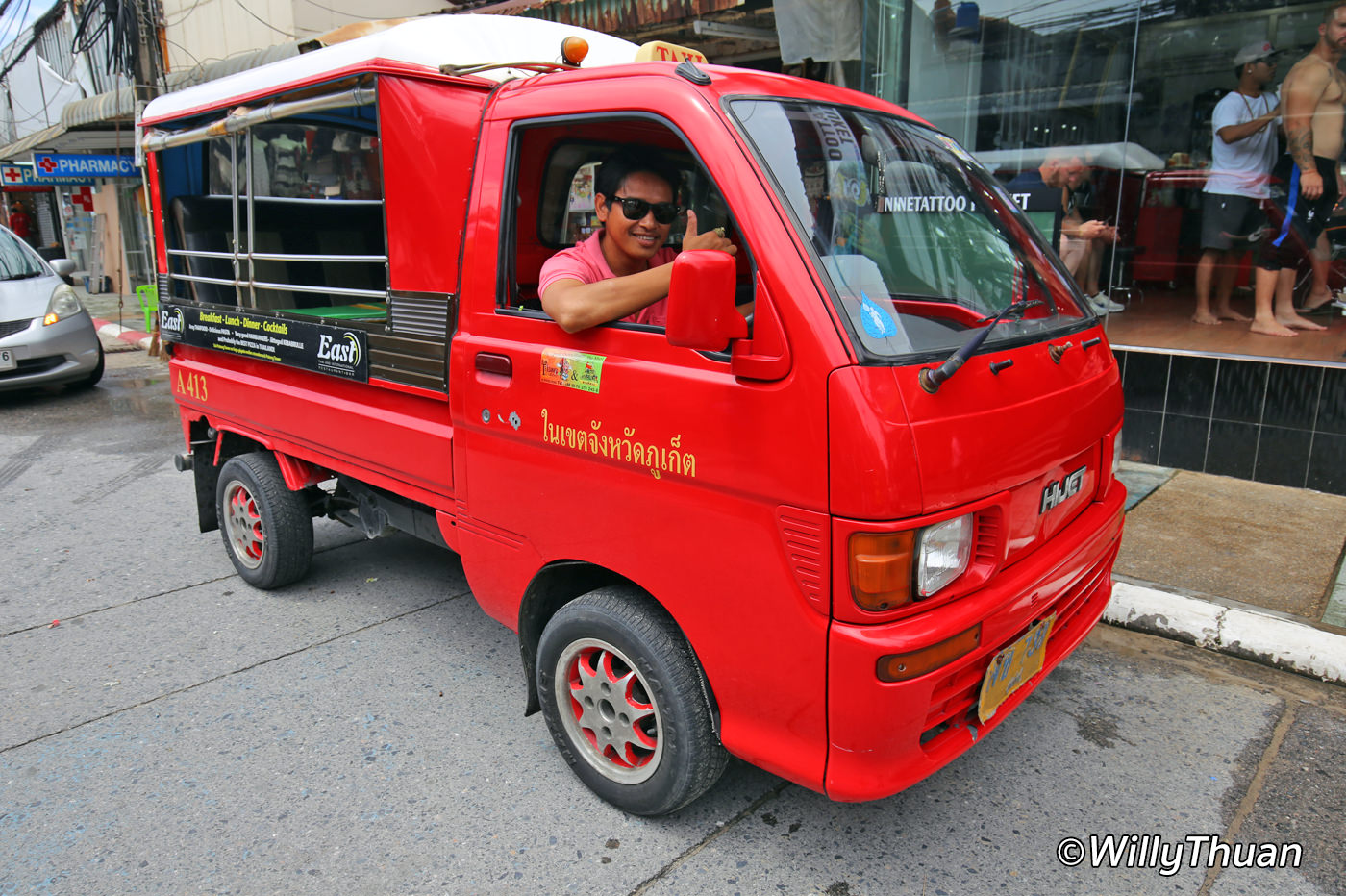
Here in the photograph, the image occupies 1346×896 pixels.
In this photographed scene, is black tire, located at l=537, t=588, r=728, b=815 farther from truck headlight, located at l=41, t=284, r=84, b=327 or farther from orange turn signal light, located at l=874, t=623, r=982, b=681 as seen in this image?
truck headlight, located at l=41, t=284, r=84, b=327

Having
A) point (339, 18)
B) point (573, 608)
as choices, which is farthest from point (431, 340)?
point (339, 18)

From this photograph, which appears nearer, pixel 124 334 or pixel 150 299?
pixel 150 299

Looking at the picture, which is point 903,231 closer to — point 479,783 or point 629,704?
point 629,704

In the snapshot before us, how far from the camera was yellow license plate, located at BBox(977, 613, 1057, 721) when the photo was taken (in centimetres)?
227

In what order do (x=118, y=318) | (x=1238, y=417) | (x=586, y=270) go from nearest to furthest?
(x=586, y=270) < (x=1238, y=417) < (x=118, y=318)

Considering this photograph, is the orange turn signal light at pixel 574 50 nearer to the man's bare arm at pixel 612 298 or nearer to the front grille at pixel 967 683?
the man's bare arm at pixel 612 298

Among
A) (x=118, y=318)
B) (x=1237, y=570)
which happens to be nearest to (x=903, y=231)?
(x=1237, y=570)

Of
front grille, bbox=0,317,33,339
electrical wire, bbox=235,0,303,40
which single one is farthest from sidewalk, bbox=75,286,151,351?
electrical wire, bbox=235,0,303,40

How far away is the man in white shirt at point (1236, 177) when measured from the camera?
5.83 metres

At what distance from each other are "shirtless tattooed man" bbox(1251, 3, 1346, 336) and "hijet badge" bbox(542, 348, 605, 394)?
535 cm

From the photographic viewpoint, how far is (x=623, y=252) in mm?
2805

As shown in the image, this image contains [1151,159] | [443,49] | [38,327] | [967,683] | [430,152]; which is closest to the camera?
[967,683]

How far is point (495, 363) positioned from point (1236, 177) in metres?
5.75

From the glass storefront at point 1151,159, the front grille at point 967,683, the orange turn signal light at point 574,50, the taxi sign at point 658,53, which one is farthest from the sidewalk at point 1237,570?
the orange turn signal light at point 574,50
